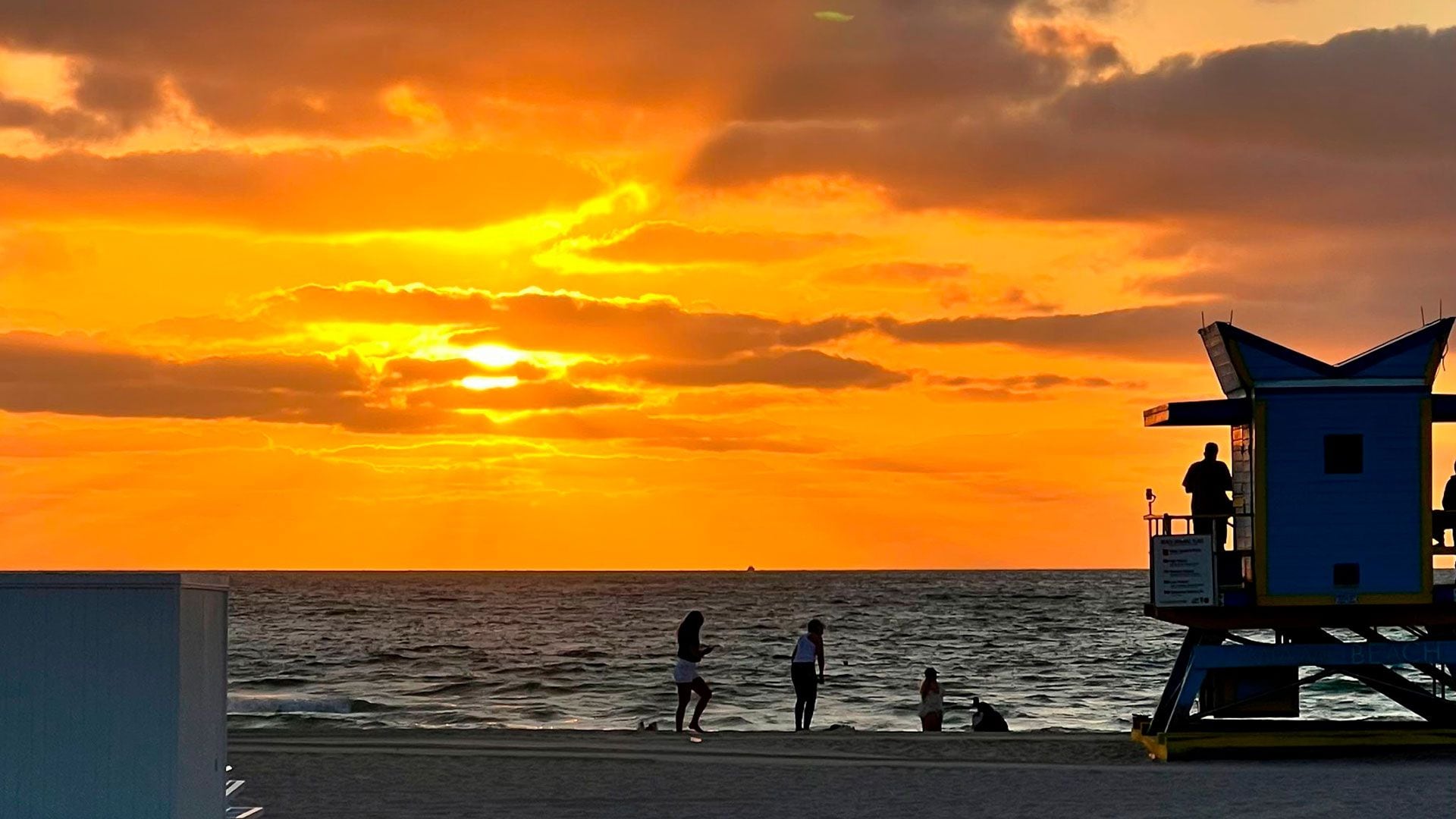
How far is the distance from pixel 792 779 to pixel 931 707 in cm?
1035

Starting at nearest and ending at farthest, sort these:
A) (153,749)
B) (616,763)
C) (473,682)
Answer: (153,749) < (616,763) < (473,682)

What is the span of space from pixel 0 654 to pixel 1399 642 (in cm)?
1787

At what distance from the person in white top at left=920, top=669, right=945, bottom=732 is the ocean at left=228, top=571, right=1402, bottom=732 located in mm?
6438

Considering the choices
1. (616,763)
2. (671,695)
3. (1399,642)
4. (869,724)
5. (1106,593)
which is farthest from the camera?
(1106,593)

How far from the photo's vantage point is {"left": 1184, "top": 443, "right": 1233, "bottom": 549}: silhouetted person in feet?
78.7

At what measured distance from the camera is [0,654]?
14.1 meters

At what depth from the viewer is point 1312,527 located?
23234mm

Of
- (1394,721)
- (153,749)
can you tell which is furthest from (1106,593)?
(153,749)

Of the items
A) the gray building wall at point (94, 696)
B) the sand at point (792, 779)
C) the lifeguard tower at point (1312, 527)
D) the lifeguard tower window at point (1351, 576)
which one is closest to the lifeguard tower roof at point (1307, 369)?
the lifeguard tower at point (1312, 527)

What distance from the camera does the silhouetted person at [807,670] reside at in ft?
95.7

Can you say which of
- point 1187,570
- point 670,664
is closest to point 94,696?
point 1187,570

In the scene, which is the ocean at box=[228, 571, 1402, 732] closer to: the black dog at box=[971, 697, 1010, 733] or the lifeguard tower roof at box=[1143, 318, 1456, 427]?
the black dog at box=[971, 697, 1010, 733]

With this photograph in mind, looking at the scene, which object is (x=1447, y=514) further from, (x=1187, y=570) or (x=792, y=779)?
(x=792, y=779)

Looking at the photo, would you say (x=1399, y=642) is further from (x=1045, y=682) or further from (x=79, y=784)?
(x=1045, y=682)
